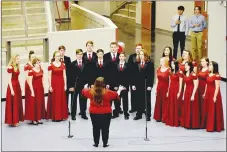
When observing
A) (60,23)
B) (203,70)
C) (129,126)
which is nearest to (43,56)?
(129,126)

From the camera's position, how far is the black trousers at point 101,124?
8812 millimetres

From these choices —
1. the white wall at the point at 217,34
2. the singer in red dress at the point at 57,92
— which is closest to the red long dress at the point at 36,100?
the singer in red dress at the point at 57,92

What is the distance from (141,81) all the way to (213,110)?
1636 mm

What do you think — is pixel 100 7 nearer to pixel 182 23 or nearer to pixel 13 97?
pixel 182 23

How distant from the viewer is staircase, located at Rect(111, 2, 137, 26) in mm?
25041

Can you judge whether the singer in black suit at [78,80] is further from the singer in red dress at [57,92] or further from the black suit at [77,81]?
the singer in red dress at [57,92]

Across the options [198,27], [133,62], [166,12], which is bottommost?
[133,62]

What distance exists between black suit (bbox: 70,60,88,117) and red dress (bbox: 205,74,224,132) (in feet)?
8.37

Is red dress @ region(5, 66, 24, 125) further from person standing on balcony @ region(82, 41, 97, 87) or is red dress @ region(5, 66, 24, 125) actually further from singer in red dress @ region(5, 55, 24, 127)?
person standing on balcony @ region(82, 41, 97, 87)

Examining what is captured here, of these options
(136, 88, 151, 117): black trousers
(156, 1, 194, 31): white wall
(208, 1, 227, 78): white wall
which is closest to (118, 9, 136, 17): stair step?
(156, 1, 194, 31): white wall

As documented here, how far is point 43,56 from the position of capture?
496 inches

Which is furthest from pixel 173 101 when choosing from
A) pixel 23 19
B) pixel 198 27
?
pixel 23 19

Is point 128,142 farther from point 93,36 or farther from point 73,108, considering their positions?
point 93,36

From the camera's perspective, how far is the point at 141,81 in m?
10.7
